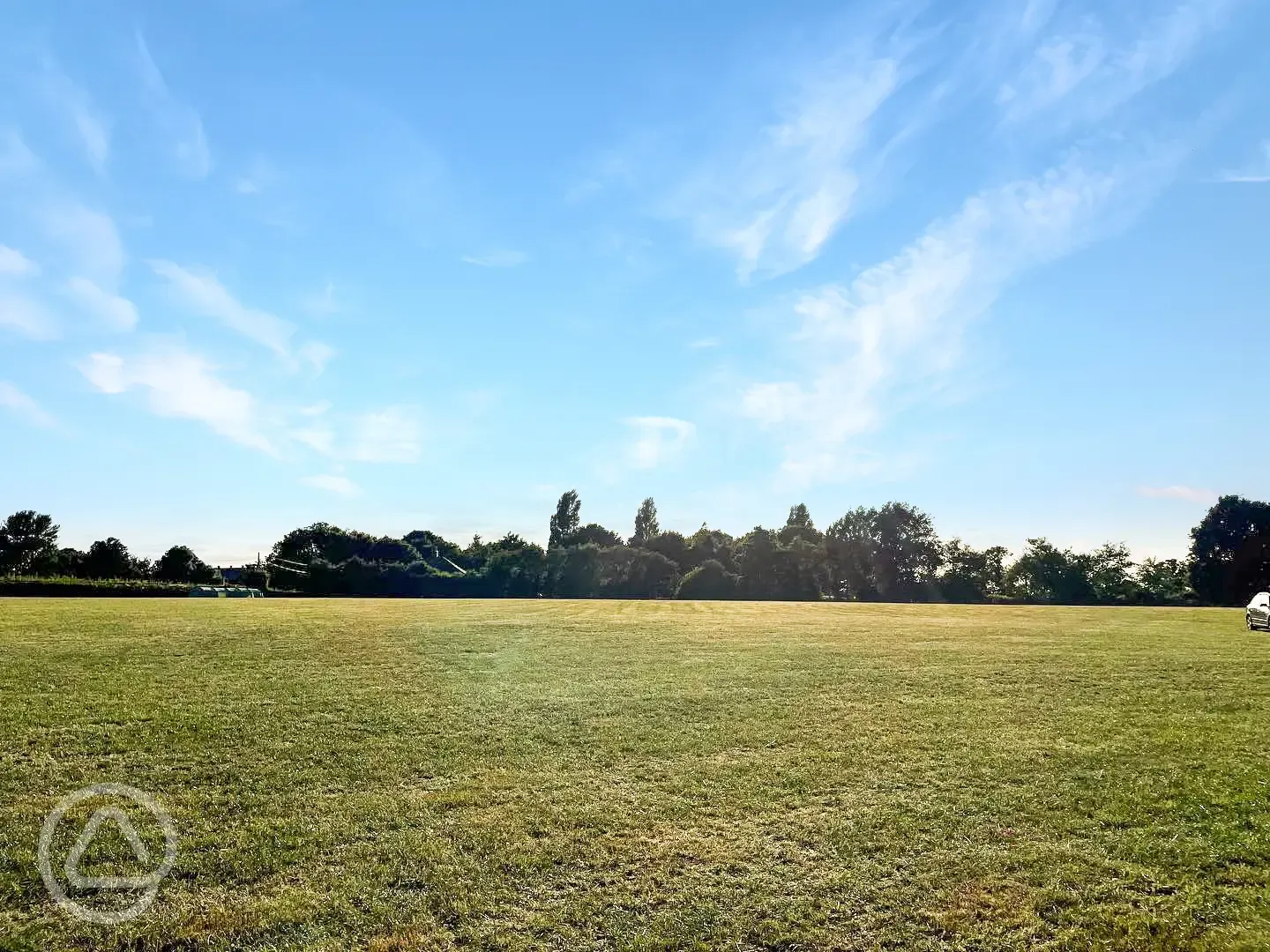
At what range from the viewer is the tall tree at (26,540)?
109 m

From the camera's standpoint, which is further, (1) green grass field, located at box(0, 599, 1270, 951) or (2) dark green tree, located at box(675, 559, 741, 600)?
(2) dark green tree, located at box(675, 559, 741, 600)

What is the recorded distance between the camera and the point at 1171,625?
33594 millimetres

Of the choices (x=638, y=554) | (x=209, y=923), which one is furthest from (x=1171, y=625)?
(x=638, y=554)

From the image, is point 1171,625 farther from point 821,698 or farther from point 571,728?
point 571,728

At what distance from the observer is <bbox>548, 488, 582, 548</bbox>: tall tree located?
130000 millimetres

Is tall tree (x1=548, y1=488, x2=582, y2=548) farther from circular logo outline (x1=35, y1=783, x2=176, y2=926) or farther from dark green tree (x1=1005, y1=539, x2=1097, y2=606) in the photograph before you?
circular logo outline (x1=35, y1=783, x2=176, y2=926)

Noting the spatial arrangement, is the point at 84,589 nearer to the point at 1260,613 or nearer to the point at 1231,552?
the point at 1260,613

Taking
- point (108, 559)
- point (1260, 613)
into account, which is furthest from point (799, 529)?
point (108, 559)

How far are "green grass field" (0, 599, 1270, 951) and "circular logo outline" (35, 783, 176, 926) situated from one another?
4.7 inches

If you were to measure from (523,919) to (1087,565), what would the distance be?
11545 centimetres

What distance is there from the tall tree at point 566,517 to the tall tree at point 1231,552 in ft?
300

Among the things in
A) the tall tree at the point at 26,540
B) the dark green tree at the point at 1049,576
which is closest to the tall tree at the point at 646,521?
the dark green tree at the point at 1049,576

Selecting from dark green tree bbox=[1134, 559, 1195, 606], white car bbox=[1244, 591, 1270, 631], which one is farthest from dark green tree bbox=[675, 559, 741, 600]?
white car bbox=[1244, 591, 1270, 631]

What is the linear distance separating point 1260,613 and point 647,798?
36281mm
